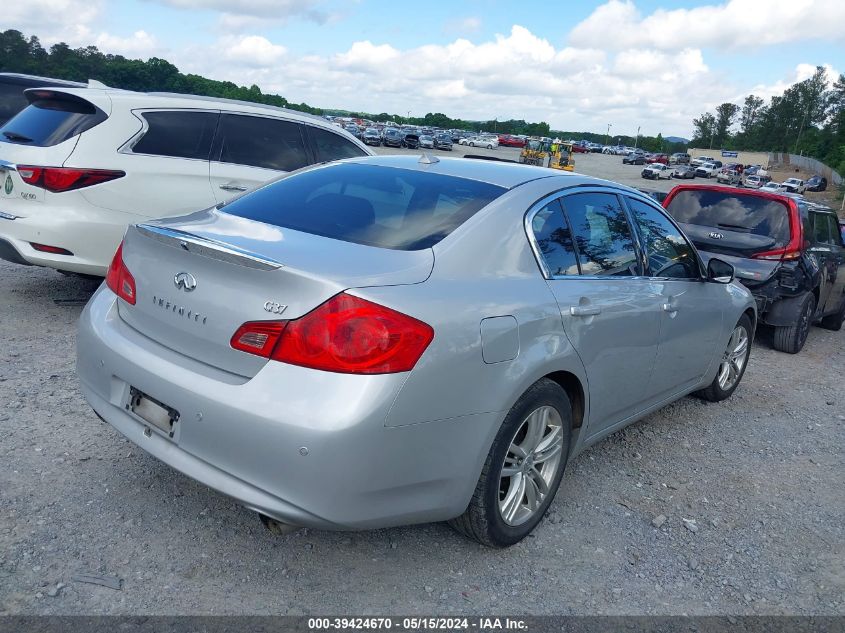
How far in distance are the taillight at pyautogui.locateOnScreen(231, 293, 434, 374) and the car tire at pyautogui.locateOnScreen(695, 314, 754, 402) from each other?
356cm

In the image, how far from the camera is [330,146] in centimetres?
698

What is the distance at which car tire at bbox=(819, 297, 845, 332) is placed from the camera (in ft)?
28.6

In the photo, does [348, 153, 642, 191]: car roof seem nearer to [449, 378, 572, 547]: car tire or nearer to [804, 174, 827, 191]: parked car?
[449, 378, 572, 547]: car tire

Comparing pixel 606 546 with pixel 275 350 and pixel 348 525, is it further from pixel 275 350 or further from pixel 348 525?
pixel 275 350

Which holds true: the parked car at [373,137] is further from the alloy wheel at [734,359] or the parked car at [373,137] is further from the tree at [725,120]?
the tree at [725,120]

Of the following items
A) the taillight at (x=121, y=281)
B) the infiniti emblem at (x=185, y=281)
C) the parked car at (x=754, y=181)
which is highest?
the infiniti emblem at (x=185, y=281)

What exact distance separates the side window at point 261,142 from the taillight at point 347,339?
424 cm

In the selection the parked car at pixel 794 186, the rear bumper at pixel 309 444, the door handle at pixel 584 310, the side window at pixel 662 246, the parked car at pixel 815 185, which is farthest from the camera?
the parked car at pixel 815 185

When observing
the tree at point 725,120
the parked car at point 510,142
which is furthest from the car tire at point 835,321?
the tree at point 725,120

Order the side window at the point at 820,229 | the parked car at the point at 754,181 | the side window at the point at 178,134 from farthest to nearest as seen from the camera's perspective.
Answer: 1. the parked car at the point at 754,181
2. the side window at the point at 820,229
3. the side window at the point at 178,134

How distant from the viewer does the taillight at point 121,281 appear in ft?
9.74

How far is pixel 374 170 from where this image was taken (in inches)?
143

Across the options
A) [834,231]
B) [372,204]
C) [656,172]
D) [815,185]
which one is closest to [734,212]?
[834,231]

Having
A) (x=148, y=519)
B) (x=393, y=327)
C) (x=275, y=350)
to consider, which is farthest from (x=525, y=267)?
(x=148, y=519)
